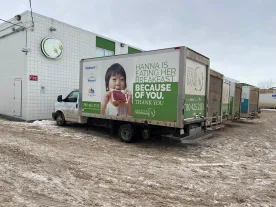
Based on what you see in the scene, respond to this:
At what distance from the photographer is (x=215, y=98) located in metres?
9.44

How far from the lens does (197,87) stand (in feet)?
25.7

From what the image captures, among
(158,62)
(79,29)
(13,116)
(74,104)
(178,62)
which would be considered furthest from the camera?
(79,29)

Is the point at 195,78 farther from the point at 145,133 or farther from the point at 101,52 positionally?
the point at 101,52

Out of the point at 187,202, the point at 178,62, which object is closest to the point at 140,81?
the point at 178,62

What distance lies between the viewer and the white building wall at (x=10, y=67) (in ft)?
44.1

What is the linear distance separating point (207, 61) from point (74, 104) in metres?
6.16

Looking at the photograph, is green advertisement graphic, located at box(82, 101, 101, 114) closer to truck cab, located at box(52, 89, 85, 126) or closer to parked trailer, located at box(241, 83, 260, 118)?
truck cab, located at box(52, 89, 85, 126)

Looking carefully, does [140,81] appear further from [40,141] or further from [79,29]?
[79,29]

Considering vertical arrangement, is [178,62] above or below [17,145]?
above

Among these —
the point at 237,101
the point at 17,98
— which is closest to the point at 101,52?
the point at 17,98

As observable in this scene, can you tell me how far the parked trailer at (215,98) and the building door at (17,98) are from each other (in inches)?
430

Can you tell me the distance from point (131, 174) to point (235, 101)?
1198cm

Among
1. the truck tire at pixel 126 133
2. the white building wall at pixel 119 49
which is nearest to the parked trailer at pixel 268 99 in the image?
the white building wall at pixel 119 49

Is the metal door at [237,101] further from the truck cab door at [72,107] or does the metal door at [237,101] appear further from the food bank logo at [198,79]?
the truck cab door at [72,107]
